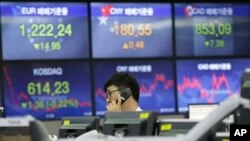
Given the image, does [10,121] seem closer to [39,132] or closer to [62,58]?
[39,132]

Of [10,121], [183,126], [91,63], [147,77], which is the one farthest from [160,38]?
[10,121]

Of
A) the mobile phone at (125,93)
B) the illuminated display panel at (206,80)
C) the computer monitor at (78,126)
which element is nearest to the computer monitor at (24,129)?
the computer monitor at (78,126)

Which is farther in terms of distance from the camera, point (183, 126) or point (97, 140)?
point (183, 126)

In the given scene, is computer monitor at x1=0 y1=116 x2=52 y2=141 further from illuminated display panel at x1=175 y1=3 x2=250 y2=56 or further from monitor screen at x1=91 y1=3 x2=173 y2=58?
illuminated display panel at x1=175 y1=3 x2=250 y2=56

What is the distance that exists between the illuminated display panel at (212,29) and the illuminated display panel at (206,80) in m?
0.15

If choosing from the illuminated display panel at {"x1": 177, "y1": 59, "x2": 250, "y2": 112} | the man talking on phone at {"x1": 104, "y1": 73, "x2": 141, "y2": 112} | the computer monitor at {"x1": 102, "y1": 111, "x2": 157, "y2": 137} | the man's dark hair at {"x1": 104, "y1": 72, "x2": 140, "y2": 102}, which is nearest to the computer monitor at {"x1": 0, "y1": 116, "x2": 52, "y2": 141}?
the computer monitor at {"x1": 102, "y1": 111, "x2": 157, "y2": 137}

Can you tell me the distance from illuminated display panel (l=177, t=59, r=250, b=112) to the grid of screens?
0.05 ft

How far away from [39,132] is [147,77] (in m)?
5.86

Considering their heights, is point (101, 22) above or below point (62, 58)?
above

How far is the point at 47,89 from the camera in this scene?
7199mm

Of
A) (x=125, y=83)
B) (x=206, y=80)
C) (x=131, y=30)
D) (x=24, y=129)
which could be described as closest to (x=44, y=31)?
(x=131, y=30)

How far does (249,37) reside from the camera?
316 inches

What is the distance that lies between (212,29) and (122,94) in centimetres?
440

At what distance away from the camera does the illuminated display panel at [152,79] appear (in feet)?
24.6
